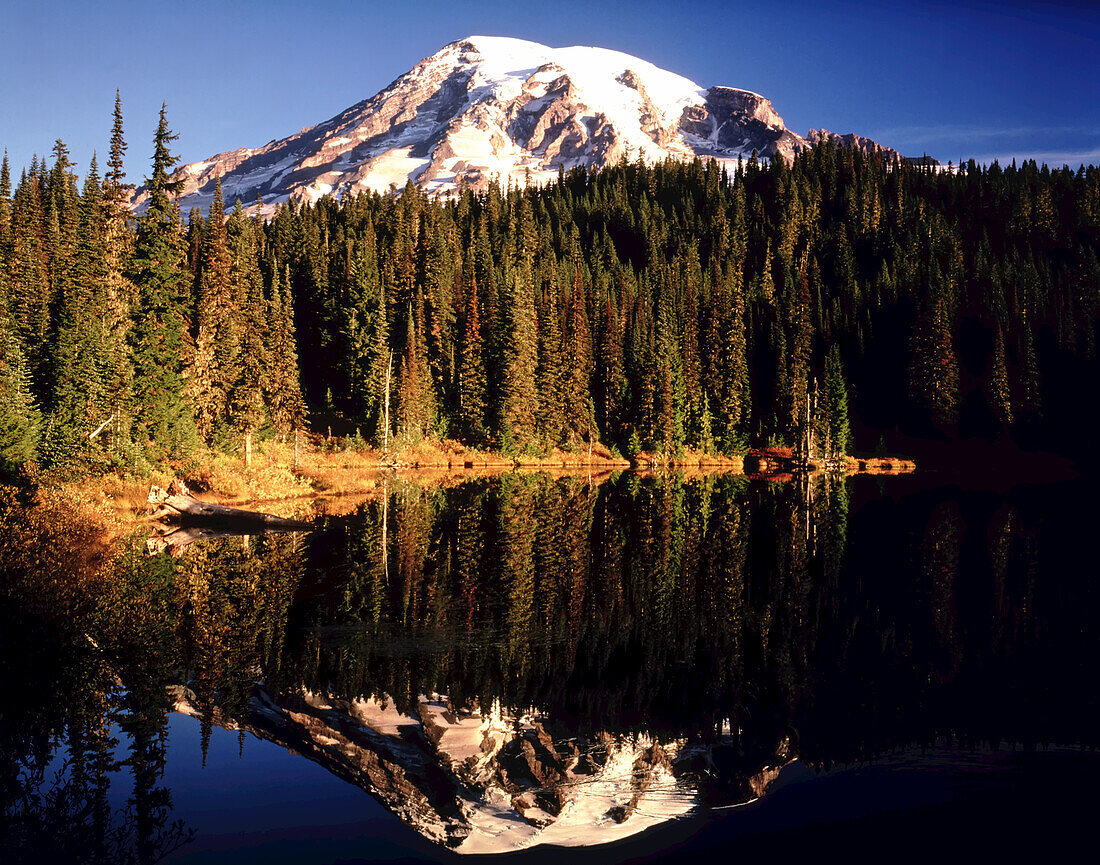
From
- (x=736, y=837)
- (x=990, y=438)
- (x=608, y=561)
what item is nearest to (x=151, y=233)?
(x=608, y=561)

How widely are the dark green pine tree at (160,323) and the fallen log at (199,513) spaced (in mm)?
8253

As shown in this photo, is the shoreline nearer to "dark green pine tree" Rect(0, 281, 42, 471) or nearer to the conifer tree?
the conifer tree

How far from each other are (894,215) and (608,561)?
543 feet

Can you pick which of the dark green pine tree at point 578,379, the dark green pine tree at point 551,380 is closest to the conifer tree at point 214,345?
the dark green pine tree at point 551,380

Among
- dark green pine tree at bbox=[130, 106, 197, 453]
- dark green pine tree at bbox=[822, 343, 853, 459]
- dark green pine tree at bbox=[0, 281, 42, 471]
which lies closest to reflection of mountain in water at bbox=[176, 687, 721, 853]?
dark green pine tree at bbox=[0, 281, 42, 471]

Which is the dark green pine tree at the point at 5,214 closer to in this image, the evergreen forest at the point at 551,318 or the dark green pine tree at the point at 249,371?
the evergreen forest at the point at 551,318

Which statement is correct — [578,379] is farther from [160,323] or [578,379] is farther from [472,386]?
[160,323]

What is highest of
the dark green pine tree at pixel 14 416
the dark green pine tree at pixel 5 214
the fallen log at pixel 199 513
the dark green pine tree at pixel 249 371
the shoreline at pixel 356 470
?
the dark green pine tree at pixel 5 214

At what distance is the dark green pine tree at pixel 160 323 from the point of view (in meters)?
45.4

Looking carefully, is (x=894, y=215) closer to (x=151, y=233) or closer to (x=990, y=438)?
(x=990, y=438)

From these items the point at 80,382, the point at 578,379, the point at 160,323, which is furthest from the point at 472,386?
the point at 80,382

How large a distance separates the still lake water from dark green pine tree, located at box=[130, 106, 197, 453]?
20864 mm

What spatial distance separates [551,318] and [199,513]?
72.2 metres

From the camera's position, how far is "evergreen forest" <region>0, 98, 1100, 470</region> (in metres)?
47.5
